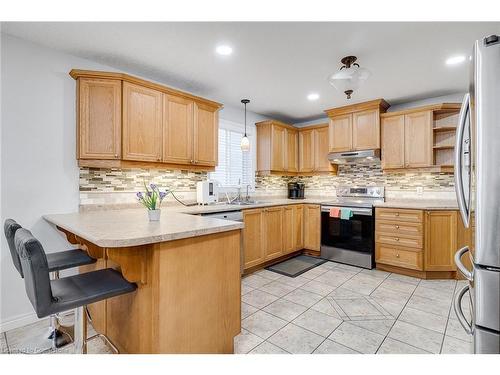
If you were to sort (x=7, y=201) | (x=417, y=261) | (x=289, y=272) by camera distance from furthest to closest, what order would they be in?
(x=289, y=272)
(x=417, y=261)
(x=7, y=201)

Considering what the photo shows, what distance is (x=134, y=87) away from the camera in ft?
9.16

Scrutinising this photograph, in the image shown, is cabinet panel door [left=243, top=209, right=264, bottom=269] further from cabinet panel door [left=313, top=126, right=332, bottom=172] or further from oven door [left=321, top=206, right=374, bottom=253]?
cabinet panel door [left=313, top=126, right=332, bottom=172]

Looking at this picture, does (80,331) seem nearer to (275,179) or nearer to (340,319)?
(340,319)

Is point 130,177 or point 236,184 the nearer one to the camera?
point 130,177

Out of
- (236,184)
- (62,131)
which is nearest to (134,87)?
(62,131)

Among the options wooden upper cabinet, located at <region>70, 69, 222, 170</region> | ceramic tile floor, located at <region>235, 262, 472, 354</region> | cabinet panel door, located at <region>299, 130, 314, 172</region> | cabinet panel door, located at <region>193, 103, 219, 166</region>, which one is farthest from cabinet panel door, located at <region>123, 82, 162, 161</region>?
cabinet panel door, located at <region>299, 130, 314, 172</region>

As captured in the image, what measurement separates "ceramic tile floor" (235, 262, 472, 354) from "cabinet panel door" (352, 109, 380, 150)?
188 centimetres

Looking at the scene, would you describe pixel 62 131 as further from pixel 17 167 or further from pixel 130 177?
pixel 130 177

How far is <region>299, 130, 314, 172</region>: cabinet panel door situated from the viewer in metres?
4.99

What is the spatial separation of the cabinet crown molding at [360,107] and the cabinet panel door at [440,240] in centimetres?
168

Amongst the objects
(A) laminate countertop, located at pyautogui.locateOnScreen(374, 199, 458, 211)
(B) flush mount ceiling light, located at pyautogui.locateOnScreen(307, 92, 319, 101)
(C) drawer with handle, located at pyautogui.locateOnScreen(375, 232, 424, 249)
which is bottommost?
(C) drawer with handle, located at pyautogui.locateOnScreen(375, 232, 424, 249)

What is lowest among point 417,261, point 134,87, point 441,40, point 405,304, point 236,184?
point 405,304
